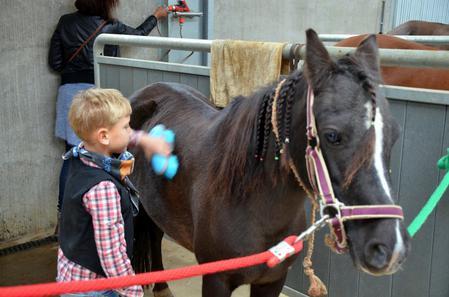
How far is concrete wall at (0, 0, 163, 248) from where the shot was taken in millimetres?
3596

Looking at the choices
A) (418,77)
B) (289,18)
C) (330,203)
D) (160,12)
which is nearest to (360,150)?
(330,203)

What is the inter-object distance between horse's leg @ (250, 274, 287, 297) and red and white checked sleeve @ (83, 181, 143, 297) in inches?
26.7

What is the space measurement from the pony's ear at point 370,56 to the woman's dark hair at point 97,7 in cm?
268

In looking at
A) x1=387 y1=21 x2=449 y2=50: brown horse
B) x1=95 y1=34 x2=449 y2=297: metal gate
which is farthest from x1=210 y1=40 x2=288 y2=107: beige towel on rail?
x1=387 y1=21 x2=449 y2=50: brown horse

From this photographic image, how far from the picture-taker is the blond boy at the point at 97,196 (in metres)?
1.48

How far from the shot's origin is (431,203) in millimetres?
1604

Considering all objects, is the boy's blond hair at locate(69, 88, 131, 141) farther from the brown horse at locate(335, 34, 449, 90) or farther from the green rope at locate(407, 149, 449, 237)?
the brown horse at locate(335, 34, 449, 90)

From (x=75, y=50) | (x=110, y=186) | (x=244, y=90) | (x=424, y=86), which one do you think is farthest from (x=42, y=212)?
(x=424, y=86)

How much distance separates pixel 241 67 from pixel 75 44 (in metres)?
1.72

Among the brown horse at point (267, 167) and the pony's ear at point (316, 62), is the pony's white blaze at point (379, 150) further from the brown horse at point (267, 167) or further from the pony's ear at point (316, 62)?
the pony's ear at point (316, 62)

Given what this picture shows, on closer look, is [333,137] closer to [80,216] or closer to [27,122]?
[80,216]

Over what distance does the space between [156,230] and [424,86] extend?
70.9 inches

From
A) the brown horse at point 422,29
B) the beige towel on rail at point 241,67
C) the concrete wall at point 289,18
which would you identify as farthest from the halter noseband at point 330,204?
the brown horse at point 422,29

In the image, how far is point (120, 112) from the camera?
1.57 meters
